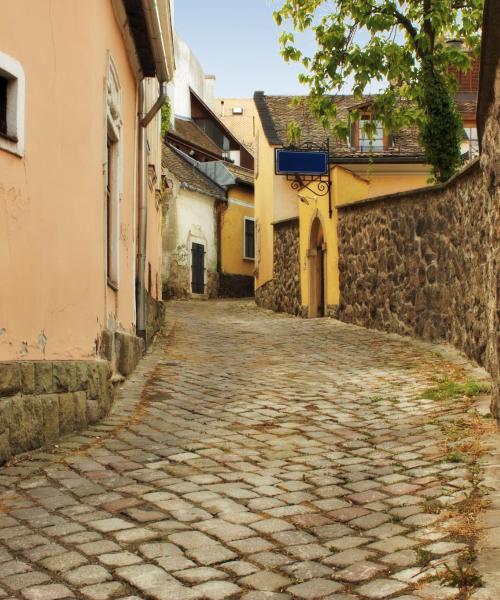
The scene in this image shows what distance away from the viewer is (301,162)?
18656mm

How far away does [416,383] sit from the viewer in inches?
340

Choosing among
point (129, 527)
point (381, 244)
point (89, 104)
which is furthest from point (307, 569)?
point (381, 244)

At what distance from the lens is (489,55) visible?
564 centimetres

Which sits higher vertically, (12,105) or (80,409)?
(12,105)

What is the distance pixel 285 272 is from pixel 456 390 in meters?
13.9

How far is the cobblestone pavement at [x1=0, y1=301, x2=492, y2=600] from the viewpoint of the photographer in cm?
352

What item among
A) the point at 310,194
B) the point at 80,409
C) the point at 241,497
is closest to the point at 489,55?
the point at 241,497

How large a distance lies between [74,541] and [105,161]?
4496mm

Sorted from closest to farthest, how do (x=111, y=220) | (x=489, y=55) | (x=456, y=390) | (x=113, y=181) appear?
(x=489, y=55) < (x=456, y=390) < (x=111, y=220) < (x=113, y=181)

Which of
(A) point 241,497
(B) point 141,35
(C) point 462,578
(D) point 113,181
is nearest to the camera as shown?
(C) point 462,578

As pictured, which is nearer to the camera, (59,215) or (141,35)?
(59,215)

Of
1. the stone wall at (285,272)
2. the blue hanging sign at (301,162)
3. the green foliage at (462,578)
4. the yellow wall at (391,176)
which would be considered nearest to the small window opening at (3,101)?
the green foliage at (462,578)

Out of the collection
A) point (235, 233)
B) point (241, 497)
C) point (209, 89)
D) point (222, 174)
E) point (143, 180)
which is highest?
point (209, 89)

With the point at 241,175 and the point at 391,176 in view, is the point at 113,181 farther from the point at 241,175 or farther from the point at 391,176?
the point at 241,175
